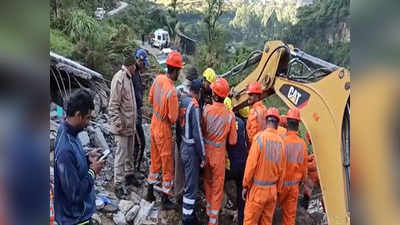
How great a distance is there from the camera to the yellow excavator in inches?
128

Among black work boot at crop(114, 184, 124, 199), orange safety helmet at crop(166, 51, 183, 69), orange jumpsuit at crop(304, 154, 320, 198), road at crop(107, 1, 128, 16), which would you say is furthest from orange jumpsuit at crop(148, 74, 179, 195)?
orange jumpsuit at crop(304, 154, 320, 198)

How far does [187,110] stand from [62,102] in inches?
33.9

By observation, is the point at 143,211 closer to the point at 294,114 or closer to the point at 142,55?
the point at 142,55

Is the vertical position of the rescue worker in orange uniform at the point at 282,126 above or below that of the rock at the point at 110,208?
above

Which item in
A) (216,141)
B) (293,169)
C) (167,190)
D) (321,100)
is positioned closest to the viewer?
(321,100)

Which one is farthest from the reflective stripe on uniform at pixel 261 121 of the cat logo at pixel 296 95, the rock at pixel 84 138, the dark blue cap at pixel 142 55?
the rock at pixel 84 138

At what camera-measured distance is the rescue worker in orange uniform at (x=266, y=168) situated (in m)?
3.35

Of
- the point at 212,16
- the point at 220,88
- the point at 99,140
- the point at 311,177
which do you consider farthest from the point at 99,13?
the point at 311,177

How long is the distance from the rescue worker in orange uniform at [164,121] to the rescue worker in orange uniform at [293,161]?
30.7 inches

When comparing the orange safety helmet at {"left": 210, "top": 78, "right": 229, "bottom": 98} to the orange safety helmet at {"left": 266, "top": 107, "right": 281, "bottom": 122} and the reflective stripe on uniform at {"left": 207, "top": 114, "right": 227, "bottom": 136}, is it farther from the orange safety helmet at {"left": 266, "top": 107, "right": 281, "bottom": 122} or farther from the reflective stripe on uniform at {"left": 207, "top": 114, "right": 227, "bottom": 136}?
the orange safety helmet at {"left": 266, "top": 107, "right": 281, "bottom": 122}

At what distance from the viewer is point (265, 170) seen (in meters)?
3.35

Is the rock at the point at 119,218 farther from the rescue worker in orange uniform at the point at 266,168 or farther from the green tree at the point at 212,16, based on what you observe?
the green tree at the point at 212,16

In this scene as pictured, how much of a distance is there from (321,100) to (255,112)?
462 mm
